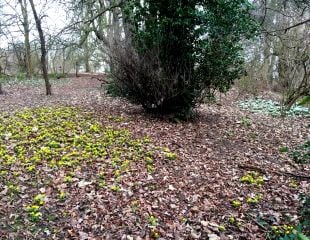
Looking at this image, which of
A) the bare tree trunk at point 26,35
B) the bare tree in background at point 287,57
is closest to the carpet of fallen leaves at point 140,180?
the bare tree in background at point 287,57

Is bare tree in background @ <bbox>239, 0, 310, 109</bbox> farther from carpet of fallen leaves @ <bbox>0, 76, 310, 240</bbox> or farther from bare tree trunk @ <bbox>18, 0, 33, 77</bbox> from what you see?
bare tree trunk @ <bbox>18, 0, 33, 77</bbox>

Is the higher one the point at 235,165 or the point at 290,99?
the point at 290,99

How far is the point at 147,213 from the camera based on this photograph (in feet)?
12.1

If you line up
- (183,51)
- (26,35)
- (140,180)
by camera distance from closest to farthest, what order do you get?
(140,180), (183,51), (26,35)

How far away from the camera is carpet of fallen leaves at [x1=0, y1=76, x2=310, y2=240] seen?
11.4ft

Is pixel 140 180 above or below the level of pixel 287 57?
below

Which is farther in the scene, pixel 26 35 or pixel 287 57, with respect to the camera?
→ pixel 26 35

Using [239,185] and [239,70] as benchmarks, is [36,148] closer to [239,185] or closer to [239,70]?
[239,185]

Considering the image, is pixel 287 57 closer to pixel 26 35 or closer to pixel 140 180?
pixel 140 180

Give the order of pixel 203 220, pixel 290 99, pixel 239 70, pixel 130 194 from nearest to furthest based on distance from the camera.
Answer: pixel 203 220 < pixel 130 194 < pixel 239 70 < pixel 290 99

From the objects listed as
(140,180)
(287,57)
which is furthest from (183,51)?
(287,57)

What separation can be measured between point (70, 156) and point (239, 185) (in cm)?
258

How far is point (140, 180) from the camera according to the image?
14.4 ft

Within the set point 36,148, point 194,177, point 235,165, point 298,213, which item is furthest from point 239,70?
point 36,148
